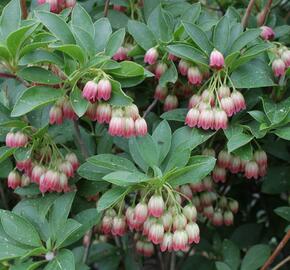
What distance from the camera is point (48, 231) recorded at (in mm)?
1688

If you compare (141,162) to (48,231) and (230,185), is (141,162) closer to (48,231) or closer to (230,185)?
(48,231)

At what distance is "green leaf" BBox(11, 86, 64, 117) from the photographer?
146 cm

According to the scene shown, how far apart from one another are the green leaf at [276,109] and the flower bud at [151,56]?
328 millimetres

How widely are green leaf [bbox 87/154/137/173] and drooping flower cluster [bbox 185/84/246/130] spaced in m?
0.20

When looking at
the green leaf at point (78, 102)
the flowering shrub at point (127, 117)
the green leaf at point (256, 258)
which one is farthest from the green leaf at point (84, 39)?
the green leaf at point (256, 258)

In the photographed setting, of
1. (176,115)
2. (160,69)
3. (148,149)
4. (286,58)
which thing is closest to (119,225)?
(148,149)

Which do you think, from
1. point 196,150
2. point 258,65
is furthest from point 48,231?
point 258,65

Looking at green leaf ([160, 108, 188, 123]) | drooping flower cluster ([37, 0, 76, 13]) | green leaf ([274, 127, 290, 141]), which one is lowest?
green leaf ([160, 108, 188, 123])

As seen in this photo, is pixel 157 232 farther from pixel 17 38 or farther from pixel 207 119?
pixel 17 38

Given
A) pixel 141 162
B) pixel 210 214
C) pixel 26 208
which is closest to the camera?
pixel 141 162

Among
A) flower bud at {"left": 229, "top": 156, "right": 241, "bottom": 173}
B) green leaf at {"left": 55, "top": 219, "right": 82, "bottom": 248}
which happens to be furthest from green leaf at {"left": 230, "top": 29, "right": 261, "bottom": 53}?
green leaf at {"left": 55, "top": 219, "right": 82, "bottom": 248}

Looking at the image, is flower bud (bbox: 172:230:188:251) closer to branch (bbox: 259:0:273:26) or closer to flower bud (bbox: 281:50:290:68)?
flower bud (bbox: 281:50:290:68)

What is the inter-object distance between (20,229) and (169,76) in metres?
0.60

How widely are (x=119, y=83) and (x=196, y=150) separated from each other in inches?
16.4
